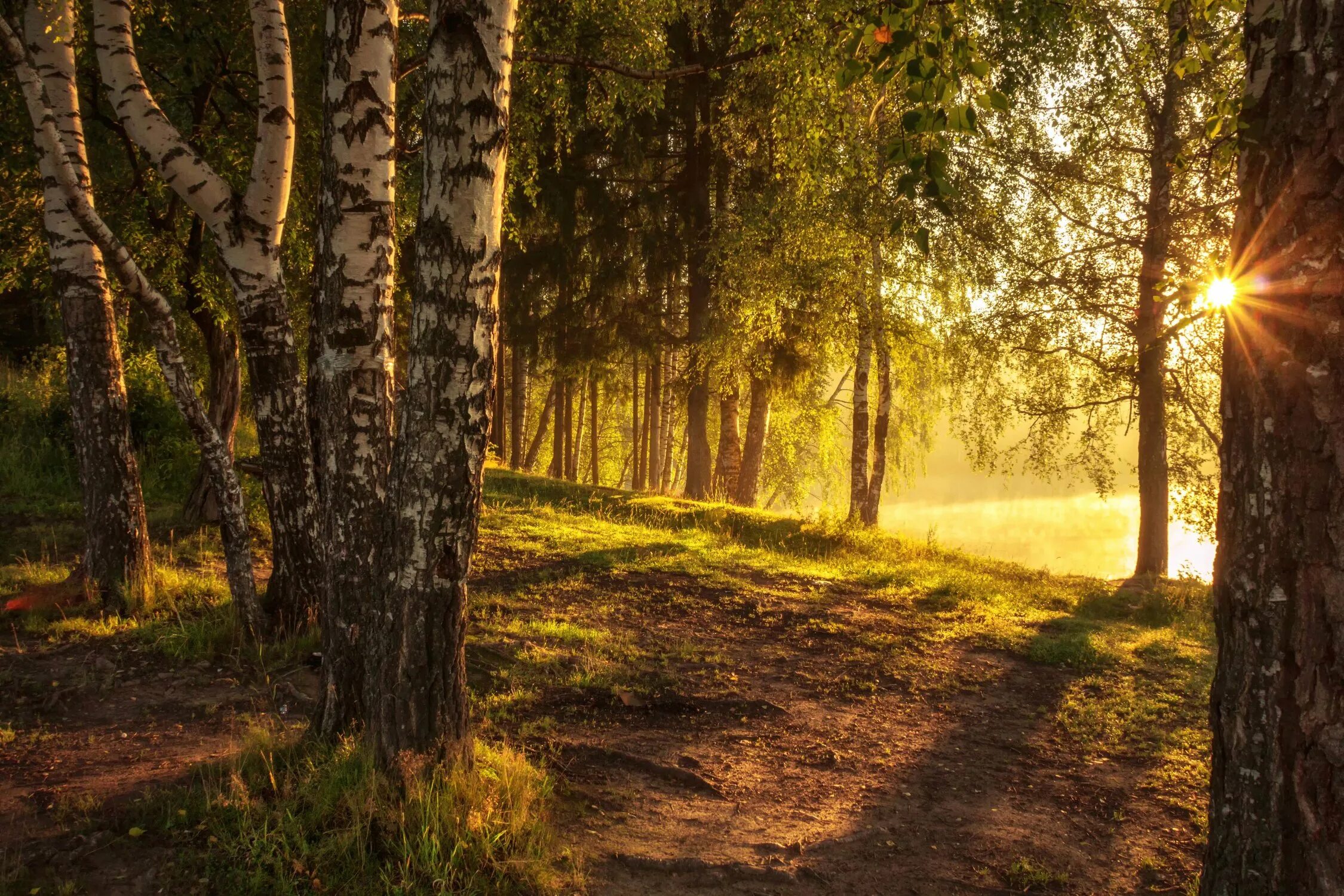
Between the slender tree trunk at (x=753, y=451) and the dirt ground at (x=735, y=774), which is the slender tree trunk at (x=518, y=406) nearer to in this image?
the slender tree trunk at (x=753, y=451)

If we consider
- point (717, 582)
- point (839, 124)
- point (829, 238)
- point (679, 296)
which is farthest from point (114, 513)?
point (679, 296)

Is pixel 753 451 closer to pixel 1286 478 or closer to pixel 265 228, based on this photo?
pixel 265 228

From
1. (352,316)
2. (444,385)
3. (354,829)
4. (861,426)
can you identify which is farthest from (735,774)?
(861,426)

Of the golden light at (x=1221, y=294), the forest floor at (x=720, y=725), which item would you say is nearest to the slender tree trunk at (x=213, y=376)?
the forest floor at (x=720, y=725)

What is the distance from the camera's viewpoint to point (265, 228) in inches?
251

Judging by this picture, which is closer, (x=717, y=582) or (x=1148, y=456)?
(x=717, y=582)

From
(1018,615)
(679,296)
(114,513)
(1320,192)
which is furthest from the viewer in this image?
(679,296)

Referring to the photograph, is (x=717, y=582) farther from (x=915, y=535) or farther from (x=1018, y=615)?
(x=915, y=535)

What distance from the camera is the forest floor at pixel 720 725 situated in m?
4.24

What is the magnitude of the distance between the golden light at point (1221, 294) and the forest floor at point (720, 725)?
293 cm

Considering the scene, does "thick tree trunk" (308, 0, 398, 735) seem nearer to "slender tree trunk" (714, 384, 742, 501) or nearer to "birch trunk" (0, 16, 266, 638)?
"birch trunk" (0, 16, 266, 638)

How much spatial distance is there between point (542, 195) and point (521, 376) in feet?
19.1

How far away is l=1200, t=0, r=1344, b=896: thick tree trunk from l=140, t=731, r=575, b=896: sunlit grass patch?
2.69m

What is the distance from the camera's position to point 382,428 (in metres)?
5.02
